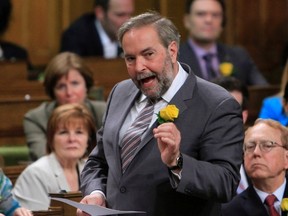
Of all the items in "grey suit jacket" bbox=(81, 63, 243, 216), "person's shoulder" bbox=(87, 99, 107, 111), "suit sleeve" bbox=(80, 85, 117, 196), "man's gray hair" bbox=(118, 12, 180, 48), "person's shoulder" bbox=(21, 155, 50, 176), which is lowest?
"person's shoulder" bbox=(87, 99, 107, 111)

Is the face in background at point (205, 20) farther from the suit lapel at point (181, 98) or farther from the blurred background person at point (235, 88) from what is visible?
the suit lapel at point (181, 98)

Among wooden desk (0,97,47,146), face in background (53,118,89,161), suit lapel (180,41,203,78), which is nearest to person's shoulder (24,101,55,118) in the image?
wooden desk (0,97,47,146)

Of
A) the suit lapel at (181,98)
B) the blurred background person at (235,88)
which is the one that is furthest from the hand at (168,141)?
the blurred background person at (235,88)

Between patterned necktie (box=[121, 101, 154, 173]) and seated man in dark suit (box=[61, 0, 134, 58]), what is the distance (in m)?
3.86

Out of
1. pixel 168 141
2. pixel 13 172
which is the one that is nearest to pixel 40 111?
pixel 13 172

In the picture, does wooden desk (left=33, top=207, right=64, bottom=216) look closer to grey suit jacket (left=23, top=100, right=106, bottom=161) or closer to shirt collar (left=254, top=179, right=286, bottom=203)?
shirt collar (left=254, top=179, right=286, bottom=203)

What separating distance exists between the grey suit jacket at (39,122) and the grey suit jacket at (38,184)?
0.77 m

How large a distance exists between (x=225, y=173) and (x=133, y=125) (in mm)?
431

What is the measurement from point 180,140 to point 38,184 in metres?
1.85

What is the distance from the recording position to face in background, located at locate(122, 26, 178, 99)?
3.44m

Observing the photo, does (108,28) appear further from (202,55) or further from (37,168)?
(37,168)

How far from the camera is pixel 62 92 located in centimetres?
604

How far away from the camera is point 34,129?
19.7 ft

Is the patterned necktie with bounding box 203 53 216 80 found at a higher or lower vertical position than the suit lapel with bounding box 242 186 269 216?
lower
